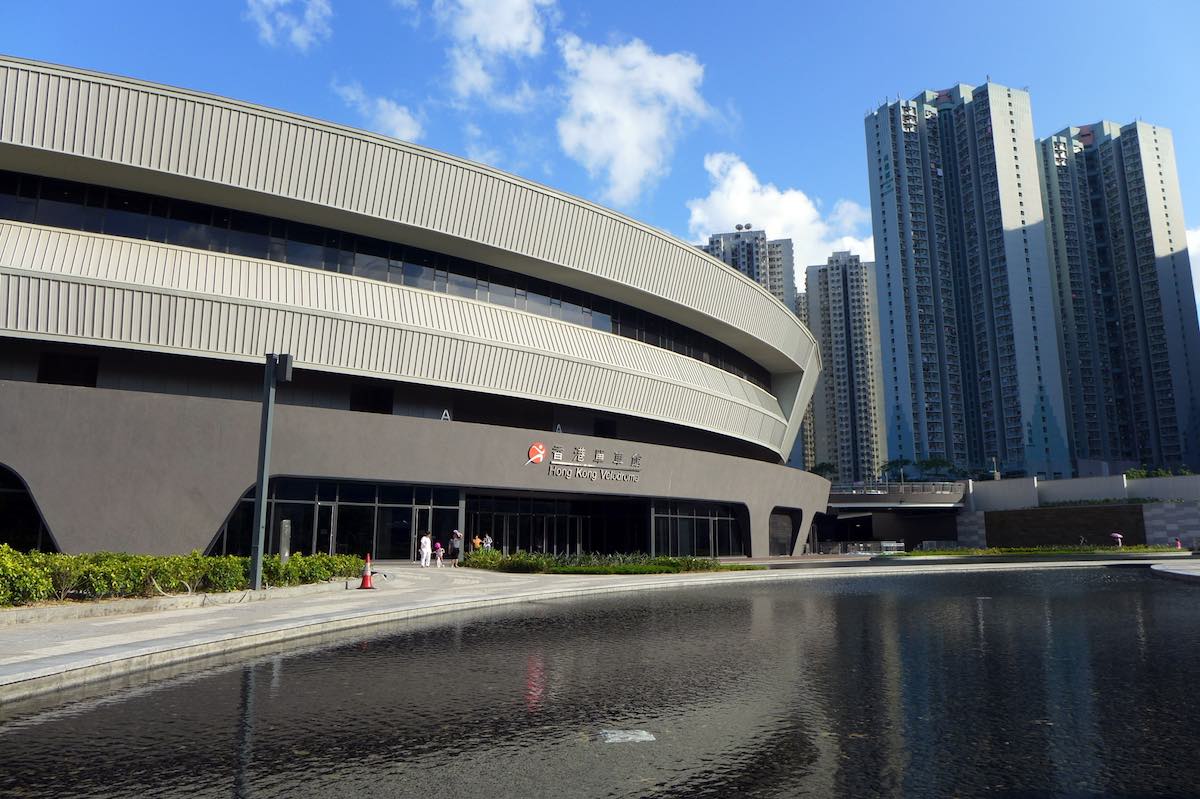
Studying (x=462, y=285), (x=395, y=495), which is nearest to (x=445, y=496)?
(x=395, y=495)

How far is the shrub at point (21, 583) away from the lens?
1406 cm

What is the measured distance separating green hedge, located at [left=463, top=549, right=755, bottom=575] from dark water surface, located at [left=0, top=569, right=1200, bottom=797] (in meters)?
16.2

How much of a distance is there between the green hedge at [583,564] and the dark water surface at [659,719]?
639 inches

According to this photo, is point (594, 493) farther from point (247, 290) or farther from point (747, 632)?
point (747, 632)

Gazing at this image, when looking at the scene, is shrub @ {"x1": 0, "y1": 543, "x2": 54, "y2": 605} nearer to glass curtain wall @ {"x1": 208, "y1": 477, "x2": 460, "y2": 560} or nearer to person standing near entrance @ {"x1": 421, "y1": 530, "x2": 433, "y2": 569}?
glass curtain wall @ {"x1": 208, "y1": 477, "x2": 460, "y2": 560}

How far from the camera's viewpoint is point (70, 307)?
85.1ft

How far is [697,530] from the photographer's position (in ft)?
143

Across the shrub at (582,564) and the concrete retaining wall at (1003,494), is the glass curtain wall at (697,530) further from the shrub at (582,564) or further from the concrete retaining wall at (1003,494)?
the concrete retaining wall at (1003,494)

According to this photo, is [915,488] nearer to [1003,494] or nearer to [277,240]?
[1003,494]

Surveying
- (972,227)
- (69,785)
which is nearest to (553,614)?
(69,785)

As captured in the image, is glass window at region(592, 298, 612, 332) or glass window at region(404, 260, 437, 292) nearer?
glass window at region(404, 260, 437, 292)

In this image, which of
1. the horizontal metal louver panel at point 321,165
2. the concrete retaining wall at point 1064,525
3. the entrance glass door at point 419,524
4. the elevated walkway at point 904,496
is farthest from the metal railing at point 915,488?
the entrance glass door at point 419,524

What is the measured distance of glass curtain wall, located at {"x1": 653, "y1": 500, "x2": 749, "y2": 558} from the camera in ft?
135

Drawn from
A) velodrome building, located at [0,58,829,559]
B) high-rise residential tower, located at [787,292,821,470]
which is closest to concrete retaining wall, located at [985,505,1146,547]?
velodrome building, located at [0,58,829,559]
